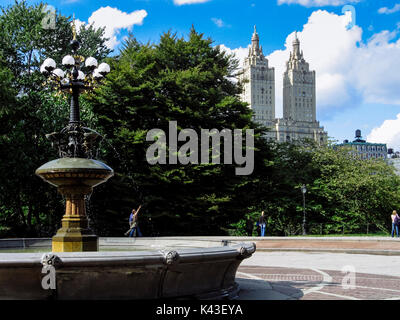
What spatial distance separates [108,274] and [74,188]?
3.45 metres

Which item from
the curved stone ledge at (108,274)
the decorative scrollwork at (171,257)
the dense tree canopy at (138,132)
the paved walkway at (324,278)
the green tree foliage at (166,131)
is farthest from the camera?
the green tree foliage at (166,131)

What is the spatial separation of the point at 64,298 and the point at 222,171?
25.8 m

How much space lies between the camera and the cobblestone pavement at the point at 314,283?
30.6 feet

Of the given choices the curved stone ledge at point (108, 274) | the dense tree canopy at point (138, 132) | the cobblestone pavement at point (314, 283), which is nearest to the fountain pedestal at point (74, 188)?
the curved stone ledge at point (108, 274)

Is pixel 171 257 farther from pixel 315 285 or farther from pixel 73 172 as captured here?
pixel 315 285

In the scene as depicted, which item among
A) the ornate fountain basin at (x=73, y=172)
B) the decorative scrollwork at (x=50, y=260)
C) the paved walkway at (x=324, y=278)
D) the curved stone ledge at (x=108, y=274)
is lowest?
the paved walkway at (x=324, y=278)

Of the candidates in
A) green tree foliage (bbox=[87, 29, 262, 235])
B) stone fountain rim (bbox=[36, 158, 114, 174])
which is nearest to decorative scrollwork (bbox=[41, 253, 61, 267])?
stone fountain rim (bbox=[36, 158, 114, 174])

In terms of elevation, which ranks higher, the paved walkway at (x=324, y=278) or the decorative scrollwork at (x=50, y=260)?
the decorative scrollwork at (x=50, y=260)

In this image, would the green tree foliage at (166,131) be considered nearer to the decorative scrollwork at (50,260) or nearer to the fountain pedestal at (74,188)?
the fountain pedestal at (74,188)

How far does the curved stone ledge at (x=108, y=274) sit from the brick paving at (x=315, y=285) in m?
1.85

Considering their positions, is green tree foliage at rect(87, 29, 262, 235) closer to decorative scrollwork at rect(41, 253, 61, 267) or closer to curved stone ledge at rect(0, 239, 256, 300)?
curved stone ledge at rect(0, 239, 256, 300)

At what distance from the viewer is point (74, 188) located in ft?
32.9

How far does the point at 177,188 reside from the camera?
106ft
